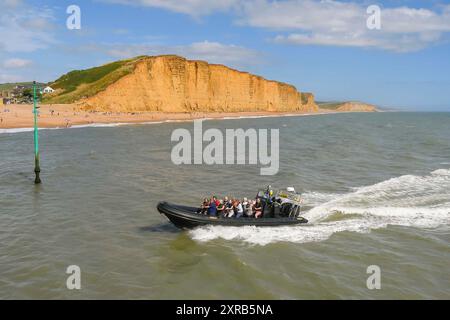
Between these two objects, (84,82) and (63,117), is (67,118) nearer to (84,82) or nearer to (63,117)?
(63,117)

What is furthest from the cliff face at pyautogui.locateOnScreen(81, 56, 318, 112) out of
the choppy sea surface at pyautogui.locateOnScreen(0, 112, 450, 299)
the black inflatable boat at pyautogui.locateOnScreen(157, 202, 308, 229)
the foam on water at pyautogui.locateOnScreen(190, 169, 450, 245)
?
the black inflatable boat at pyautogui.locateOnScreen(157, 202, 308, 229)

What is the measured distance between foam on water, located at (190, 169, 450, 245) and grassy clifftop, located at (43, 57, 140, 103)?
216 ft

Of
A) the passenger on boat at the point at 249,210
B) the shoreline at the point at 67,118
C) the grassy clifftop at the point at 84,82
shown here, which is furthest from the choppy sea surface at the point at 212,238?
the grassy clifftop at the point at 84,82

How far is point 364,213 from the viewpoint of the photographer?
19875 millimetres

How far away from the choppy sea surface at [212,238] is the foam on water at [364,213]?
0.06 metres

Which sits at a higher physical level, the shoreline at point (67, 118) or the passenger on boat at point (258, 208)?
the shoreline at point (67, 118)

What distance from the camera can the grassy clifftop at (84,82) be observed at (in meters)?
82.5

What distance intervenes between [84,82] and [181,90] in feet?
72.2

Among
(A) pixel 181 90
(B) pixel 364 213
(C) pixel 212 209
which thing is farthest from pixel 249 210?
(A) pixel 181 90

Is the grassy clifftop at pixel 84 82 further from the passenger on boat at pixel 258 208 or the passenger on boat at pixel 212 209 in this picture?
the passenger on boat at pixel 212 209

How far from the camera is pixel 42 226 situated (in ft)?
55.3
